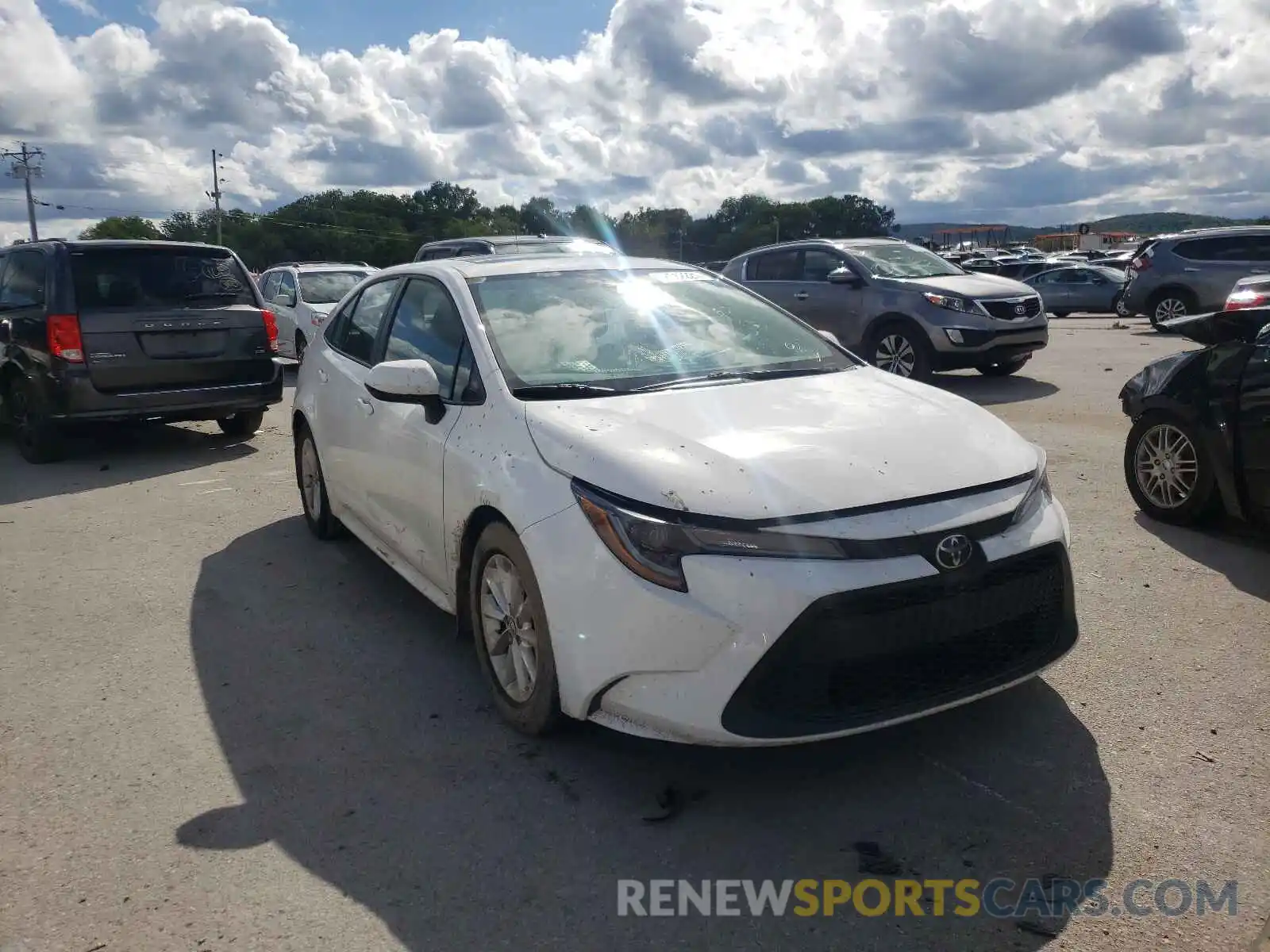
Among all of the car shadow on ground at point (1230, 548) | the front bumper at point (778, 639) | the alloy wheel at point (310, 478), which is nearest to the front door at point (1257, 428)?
the car shadow on ground at point (1230, 548)

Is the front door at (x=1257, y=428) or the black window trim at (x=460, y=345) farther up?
the black window trim at (x=460, y=345)

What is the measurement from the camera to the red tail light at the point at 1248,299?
10.1 meters

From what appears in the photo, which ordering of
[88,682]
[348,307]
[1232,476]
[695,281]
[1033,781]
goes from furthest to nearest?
1. [348,307]
2. [1232,476]
3. [695,281]
4. [88,682]
5. [1033,781]

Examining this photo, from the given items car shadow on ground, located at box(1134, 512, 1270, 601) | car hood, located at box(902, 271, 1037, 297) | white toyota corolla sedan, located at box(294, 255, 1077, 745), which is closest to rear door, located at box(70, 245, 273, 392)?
white toyota corolla sedan, located at box(294, 255, 1077, 745)

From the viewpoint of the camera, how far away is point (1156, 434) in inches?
236

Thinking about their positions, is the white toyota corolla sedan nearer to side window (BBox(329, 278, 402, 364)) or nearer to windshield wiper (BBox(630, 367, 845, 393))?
windshield wiper (BBox(630, 367, 845, 393))

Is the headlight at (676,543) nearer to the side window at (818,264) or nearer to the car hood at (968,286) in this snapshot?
the car hood at (968,286)

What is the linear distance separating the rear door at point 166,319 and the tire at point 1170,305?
15.4m

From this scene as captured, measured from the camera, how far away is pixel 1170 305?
1844 cm

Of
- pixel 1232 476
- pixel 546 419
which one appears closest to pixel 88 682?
pixel 546 419

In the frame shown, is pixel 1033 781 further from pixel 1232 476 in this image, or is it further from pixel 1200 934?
pixel 1232 476

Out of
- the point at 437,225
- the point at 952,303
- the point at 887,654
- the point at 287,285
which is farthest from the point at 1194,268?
the point at 437,225

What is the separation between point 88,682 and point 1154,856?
3.92 meters

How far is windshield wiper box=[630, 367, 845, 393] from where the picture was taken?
391 cm
